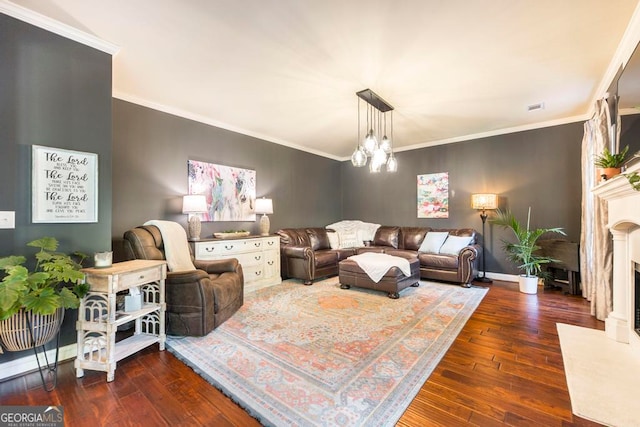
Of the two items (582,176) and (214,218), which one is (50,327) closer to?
(214,218)

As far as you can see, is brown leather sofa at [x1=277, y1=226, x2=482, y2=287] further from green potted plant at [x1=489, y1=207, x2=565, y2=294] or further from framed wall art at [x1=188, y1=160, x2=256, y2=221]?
framed wall art at [x1=188, y1=160, x2=256, y2=221]

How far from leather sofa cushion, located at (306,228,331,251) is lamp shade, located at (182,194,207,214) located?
91.7 inches

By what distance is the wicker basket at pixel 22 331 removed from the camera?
172 centimetres

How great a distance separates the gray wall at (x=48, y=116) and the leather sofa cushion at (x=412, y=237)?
15.8 ft

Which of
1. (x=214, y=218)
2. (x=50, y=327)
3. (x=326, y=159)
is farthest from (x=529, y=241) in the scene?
(x=50, y=327)

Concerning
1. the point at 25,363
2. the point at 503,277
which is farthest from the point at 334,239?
the point at 25,363

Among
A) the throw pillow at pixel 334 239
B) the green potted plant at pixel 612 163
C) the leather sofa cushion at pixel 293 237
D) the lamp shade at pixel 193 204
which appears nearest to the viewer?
the green potted plant at pixel 612 163

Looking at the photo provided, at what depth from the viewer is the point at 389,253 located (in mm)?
4930

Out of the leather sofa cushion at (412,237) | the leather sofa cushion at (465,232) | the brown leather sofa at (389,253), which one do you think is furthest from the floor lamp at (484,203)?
the leather sofa cushion at (412,237)

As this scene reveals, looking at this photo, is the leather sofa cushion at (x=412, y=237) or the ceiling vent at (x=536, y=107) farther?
the leather sofa cushion at (x=412, y=237)

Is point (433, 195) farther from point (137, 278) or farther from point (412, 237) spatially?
point (137, 278)

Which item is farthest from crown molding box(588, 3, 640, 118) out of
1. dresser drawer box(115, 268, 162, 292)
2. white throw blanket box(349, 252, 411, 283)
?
dresser drawer box(115, 268, 162, 292)

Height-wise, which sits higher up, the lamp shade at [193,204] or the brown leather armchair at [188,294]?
the lamp shade at [193,204]

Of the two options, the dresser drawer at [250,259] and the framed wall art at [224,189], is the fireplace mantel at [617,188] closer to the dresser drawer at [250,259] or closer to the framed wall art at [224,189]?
the dresser drawer at [250,259]
